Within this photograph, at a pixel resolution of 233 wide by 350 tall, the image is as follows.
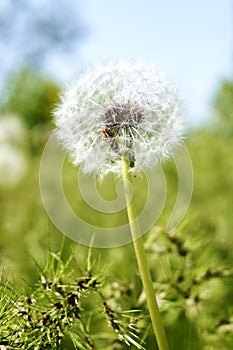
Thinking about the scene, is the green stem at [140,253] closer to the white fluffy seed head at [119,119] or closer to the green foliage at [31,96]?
the white fluffy seed head at [119,119]

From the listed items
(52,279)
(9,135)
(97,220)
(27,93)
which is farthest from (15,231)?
(27,93)

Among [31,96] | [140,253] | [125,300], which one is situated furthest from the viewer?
[31,96]

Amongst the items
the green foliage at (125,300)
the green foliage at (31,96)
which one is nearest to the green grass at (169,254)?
the green foliage at (125,300)

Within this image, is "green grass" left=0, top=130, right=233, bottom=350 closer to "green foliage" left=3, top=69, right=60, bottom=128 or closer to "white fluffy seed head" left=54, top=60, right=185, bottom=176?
"white fluffy seed head" left=54, top=60, right=185, bottom=176

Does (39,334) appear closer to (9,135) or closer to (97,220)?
(97,220)

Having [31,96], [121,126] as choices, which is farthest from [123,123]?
[31,96]

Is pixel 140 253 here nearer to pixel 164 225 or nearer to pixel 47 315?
pixel 47 315

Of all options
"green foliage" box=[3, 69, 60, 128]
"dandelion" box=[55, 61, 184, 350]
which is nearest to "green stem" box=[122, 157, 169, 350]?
"dandelion" box=[55, 61, 184, 350]
